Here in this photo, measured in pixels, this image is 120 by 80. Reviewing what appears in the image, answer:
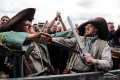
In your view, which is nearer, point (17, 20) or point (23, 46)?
point (23, 46)

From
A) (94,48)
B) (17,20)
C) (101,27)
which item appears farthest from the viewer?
(101,27)

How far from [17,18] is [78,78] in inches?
39.0

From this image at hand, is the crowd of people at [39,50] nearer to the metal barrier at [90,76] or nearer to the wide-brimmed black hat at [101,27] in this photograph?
the wide-brimmed black hat at [101,27]

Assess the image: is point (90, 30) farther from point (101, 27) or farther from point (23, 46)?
point (23, 46)

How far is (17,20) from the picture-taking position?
1650 millimetres

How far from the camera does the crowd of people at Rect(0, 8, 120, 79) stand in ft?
4.45

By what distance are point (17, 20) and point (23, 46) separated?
14.3 inches

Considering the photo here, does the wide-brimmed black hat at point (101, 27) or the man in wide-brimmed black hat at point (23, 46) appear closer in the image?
the man in wide-brimmed black hat at point (23, 46)

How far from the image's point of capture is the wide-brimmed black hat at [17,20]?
160 centimetres

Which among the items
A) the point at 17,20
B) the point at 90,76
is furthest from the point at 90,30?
the point at 17,20

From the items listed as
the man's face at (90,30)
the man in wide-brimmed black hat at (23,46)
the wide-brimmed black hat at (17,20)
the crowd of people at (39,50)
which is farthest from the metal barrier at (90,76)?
the man's face at (90,30)

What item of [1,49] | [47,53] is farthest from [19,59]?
[47,53]

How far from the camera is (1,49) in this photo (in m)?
1.35

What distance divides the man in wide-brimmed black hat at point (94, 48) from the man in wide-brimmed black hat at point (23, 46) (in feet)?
2.21
